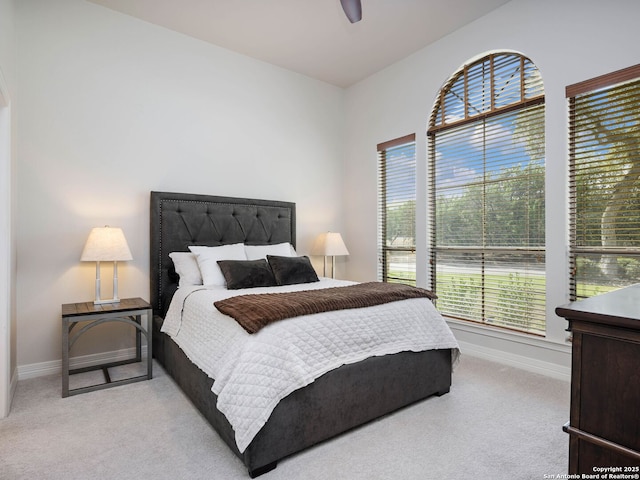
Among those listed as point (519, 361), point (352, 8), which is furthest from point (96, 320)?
point (519, 361)

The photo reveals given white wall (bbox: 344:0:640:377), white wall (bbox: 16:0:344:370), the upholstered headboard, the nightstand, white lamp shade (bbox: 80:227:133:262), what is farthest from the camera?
the upholstered headboard

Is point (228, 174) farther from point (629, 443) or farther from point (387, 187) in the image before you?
point (629, 443)

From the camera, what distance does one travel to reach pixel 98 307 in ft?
9.23

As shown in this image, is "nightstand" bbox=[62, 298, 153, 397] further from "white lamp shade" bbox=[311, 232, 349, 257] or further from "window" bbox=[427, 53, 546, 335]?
"window" bbox=[427, 53, 546, 335]

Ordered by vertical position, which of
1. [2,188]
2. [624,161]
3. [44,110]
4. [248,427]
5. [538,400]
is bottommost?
[538,400]

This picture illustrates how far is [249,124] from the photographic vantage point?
4164mm

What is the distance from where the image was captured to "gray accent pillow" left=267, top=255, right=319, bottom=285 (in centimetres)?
329

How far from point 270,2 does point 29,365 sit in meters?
3.62

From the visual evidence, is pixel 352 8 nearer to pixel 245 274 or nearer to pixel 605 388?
pixel 245 274

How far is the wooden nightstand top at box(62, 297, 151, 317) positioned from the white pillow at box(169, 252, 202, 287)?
390mm

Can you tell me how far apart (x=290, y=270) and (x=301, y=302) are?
1.23 m

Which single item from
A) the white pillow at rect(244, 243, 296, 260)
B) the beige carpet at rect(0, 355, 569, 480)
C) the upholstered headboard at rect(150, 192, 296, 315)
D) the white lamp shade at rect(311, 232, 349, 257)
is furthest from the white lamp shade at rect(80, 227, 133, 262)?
the white lamp shade at rect(311, 232, 349, 257)

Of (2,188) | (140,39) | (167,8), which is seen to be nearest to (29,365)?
(2,188)

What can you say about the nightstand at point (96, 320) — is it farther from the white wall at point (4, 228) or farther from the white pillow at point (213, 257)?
the white pillow at point (213, 257)
